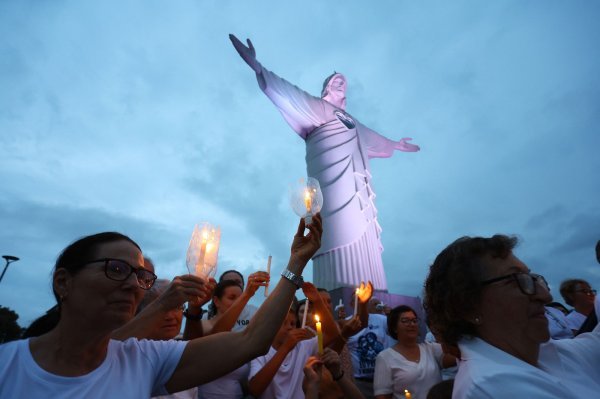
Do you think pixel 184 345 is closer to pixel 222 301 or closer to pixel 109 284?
pixel 109 284

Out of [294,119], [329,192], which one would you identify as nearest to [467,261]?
[329,192]

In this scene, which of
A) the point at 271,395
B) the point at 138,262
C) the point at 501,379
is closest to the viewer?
the point at 501,379

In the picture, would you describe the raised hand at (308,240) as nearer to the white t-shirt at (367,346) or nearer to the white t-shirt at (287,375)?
the white t-shirt at (287,375)

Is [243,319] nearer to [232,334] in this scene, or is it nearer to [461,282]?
[232,334]

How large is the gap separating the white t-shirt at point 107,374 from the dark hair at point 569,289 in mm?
4250

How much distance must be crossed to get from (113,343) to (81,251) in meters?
0.38

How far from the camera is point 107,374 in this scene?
1199 millimetres

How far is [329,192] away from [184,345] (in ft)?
30.1

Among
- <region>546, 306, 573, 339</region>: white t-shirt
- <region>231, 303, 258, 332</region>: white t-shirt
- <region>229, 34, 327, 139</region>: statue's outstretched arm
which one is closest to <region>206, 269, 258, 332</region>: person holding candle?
<region>231, 303, 258, 332</region>: white t-shirt

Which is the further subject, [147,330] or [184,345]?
[147,330]

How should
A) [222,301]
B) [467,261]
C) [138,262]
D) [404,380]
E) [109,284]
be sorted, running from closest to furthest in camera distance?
[109,284], [138,262], [467,261], [404,380], [222,301]

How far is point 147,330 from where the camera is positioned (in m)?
1.62

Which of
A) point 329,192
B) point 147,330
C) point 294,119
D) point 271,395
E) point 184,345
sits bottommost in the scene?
point 271,395

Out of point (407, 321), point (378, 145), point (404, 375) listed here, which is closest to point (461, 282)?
point (404, 375)
